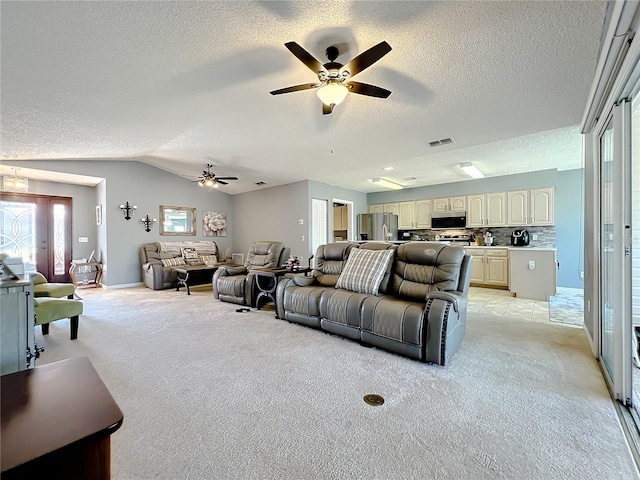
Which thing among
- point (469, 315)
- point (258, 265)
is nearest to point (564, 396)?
point (469, 315)

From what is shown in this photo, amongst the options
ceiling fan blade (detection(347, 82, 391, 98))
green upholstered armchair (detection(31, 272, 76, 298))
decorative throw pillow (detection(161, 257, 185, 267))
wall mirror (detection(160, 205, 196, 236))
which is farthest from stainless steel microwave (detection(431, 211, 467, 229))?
green upholstered armchair (detection(31, 272, 76, 298))

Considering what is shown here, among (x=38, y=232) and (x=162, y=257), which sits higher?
(x=38, y=232)

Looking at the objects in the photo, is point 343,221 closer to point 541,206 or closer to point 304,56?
point 541,206

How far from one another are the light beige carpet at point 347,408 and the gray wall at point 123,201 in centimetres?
366

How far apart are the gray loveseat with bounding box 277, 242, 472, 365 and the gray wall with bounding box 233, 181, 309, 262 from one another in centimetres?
321

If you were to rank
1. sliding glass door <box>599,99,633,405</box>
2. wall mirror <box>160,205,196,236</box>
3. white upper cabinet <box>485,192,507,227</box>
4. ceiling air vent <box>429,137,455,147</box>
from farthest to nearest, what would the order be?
1. wall mirror <box>160,205,196,236</box>
2. white upper cabinet <box>485,192,507,227</box>
3. ceiling air vent <box>429,137,455,147</box>
4. sliding glass door <box>599,99,633,405</box>

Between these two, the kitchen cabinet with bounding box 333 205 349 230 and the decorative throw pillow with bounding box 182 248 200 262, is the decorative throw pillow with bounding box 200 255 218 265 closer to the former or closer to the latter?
the decorative throw pillow with bounding box 182 248 200 262

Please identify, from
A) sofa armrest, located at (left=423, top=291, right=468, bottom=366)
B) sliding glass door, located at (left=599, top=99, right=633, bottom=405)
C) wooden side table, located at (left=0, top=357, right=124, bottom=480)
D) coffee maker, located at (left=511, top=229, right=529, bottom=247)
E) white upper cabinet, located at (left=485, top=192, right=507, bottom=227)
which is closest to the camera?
wooden side table, located at (left=0, top=357, right=124, bottom=480)

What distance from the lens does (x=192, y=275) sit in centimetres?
650

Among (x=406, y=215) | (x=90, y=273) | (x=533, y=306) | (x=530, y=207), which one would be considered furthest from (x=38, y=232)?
(x=530, y=207)

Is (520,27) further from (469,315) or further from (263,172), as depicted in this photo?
(263,172)

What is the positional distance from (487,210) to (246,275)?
5.55 meters

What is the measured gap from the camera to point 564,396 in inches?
78.3

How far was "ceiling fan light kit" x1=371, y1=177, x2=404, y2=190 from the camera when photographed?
7.09 m
